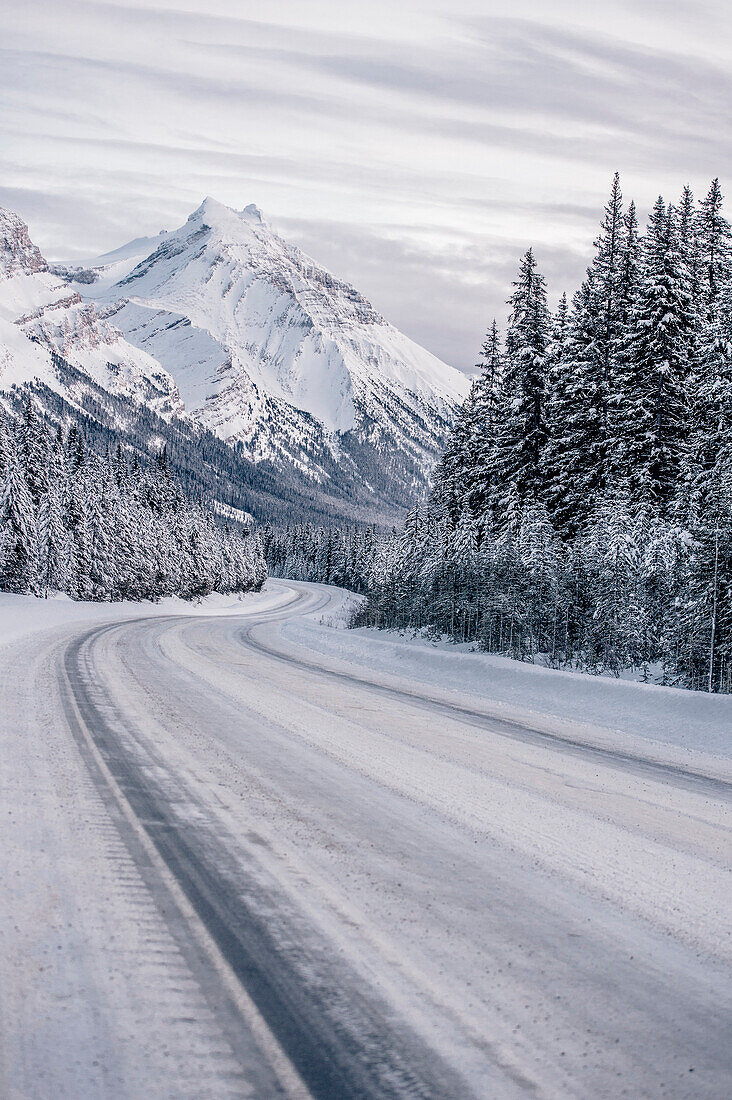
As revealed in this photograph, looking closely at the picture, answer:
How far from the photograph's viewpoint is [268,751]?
8047 millimetres

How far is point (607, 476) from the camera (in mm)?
29406

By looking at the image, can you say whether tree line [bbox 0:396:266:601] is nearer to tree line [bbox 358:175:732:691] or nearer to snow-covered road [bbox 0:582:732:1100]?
tree line [bbox 358:175:732:691]

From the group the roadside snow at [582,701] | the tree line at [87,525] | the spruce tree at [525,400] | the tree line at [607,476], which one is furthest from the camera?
the tree line at [87,525]

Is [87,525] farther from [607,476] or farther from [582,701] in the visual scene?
[582,701]

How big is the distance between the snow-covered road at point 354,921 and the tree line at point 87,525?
147ft

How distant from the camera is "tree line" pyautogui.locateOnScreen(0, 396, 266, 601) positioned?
49.6 m

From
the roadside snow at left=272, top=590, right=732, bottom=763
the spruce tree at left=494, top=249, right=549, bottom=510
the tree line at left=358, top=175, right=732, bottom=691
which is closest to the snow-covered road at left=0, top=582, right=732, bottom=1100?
the roadside snow at left=272, top=590, right=732, bottom=763

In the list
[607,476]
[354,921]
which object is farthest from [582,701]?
[607,476]

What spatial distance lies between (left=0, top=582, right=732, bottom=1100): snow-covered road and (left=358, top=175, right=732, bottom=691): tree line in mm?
10491

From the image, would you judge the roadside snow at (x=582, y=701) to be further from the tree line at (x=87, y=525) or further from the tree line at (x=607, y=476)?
the tree line at (x=87, y=525)

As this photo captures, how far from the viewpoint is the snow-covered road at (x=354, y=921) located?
9.28 ft

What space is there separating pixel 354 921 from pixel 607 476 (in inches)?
1072

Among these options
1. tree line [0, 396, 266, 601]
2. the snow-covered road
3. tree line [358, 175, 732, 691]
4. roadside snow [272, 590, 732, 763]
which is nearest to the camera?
the snow-covered road

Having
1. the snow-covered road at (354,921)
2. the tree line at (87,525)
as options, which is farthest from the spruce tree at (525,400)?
the tree line at (87,525)
